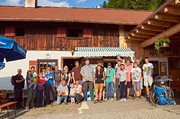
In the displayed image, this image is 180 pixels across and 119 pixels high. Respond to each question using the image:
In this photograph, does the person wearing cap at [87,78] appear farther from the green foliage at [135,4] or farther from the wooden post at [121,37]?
the green foliage at [135,4]

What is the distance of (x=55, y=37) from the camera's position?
918 centimetres

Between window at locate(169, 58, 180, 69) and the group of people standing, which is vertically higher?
window at locate(169, 58, 180, 69)

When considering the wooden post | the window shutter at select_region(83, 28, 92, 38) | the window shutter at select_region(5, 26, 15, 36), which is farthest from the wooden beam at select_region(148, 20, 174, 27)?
the window shutter at select_region(5, 26, 15, 36)

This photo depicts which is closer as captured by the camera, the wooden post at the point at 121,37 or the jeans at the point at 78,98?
the jeans at the point at 78,98

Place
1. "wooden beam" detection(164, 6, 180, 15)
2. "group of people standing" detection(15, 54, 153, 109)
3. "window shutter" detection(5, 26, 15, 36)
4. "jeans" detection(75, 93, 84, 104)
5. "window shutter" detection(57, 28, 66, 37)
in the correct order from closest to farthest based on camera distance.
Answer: "wooden beam" detection(164, 6, 180, 15) → "group of people standing" detection(15, 54, 153, 109) → "jeans" detection(75, 93, 84, 104) → "window shutter" detection(5, 26, 15, 36) → "window shutter" detection(57, 28, 66, 37)

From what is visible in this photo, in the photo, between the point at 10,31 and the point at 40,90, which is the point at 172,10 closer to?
the point at 40,90

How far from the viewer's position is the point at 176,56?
9820mm

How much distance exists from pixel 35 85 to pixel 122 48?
5700 millimetres

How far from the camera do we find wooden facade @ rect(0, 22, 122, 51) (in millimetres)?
8992

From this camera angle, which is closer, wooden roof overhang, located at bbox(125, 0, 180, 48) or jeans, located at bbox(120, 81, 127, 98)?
wooden roof overhang, located at bbox(125, 0, 180, 48)

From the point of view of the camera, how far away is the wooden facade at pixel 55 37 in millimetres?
8992

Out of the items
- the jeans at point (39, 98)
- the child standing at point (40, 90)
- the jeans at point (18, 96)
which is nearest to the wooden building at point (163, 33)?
the child standing at point (40, 90)

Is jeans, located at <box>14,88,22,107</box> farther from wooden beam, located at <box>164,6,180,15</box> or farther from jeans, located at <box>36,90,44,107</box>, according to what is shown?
wooden beam, located at <box>164,6,180,15</box>

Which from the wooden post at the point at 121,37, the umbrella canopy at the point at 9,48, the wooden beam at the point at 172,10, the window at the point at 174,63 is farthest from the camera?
the window at the point at 174,63
